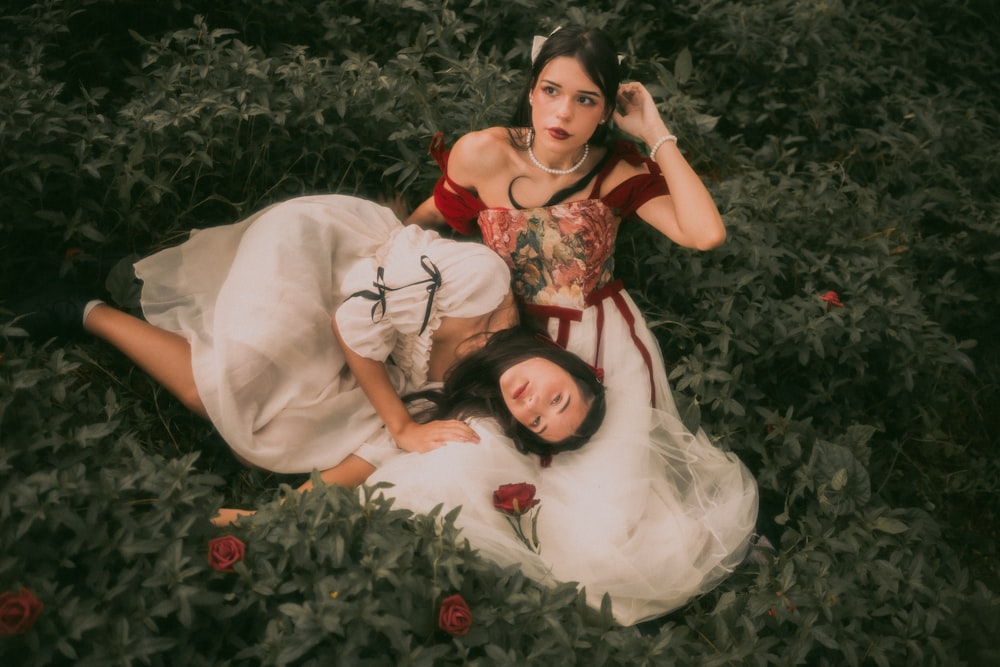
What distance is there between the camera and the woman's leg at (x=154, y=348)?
2486 millimetres

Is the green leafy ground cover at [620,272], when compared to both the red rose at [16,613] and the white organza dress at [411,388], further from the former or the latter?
the white organza dress at [411,388]

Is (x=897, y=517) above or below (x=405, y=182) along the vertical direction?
below

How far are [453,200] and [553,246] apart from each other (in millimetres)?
418

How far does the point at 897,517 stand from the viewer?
2.71 m

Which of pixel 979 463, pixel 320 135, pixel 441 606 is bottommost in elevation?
pixel 979 463

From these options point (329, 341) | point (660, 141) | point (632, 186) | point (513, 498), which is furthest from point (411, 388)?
point (660, 141)

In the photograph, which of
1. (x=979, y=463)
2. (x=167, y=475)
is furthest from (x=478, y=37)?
(x=979, y=463)

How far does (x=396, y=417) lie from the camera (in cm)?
245

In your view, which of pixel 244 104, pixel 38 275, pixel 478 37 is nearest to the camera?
pixel 38 275

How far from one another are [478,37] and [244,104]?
132 cm

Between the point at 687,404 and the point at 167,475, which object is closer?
the point at 167,475

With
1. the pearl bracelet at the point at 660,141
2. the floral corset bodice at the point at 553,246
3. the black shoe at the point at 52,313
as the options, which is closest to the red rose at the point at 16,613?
the black shoe at the point at 52,313

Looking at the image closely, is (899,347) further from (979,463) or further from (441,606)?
A: (441,606)

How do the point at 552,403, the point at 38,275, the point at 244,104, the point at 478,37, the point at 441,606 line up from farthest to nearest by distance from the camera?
the point at 478,37
the point at 244,104
the point at 38,275
the point at 552,403
the point at 441,606
